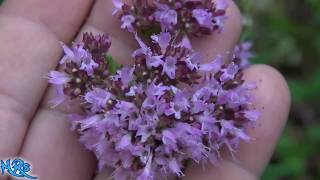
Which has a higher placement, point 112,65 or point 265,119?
point 112,65

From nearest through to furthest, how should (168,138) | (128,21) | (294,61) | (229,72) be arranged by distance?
1. (168,138)
2. (229,72)
3. (128,21)
4. (294,61)

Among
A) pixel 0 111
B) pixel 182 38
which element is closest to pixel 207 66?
pixel 182 38

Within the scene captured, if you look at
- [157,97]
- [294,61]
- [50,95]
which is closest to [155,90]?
[157,97]

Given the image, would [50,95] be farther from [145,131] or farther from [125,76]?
[145,131]

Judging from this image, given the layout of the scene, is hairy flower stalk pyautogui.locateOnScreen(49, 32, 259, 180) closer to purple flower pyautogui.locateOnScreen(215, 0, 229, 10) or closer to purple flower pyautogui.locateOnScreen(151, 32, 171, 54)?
purple flower pyautogui.locateOnScreen(151, 32, 171, 54)

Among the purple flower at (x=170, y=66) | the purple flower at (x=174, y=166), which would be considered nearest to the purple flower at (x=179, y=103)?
the purple flower at (x=170, y=66)

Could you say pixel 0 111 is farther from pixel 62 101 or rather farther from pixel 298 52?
pixel 298 52

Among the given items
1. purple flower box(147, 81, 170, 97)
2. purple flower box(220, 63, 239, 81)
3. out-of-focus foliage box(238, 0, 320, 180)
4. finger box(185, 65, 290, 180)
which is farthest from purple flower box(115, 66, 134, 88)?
out-of-focus foliage box(238, 0, 320, 180)
